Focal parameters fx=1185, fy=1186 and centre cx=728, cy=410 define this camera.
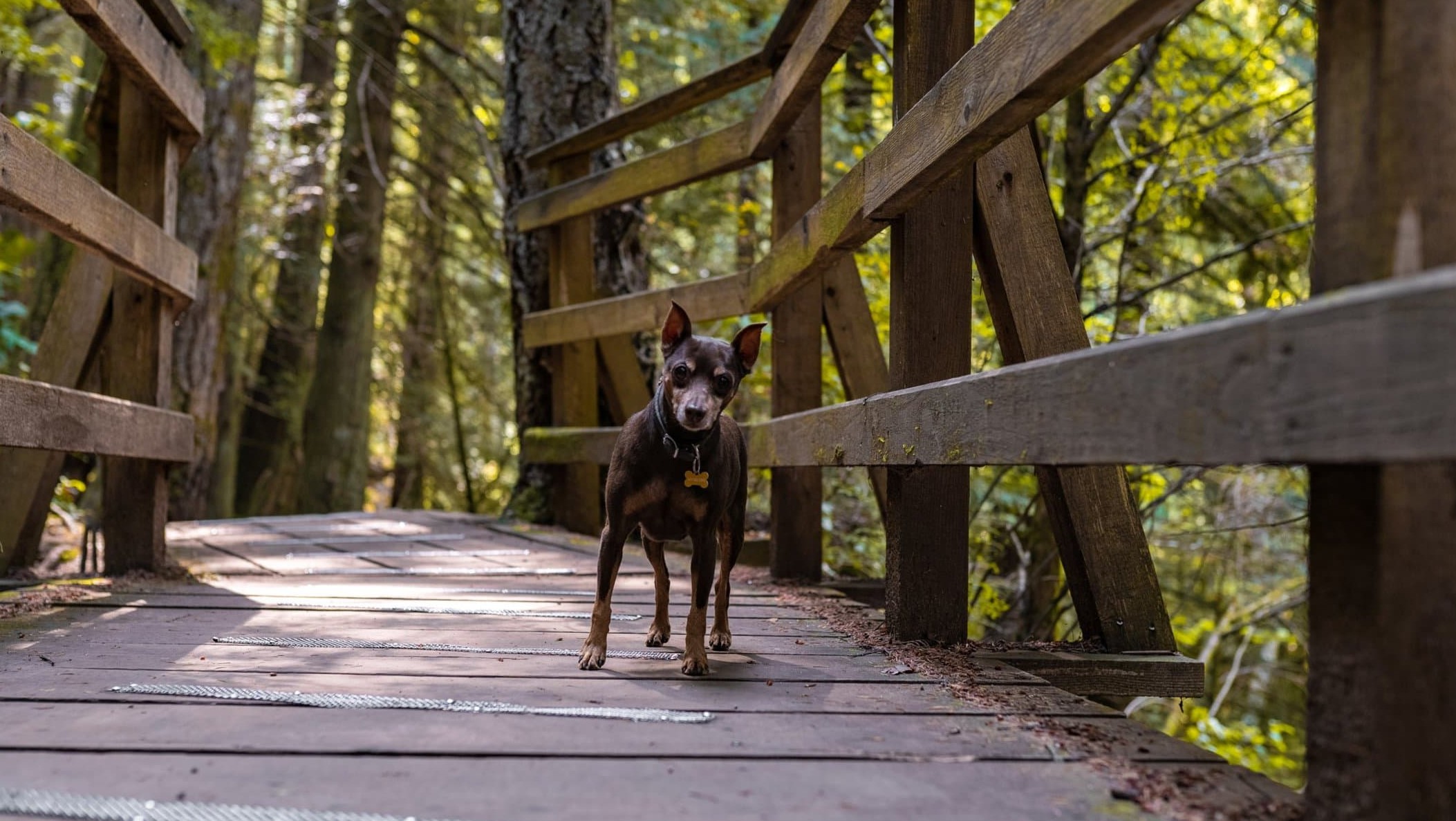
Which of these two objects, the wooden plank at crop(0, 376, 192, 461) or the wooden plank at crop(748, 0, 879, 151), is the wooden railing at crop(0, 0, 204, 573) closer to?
the wooden plank at crop(0, 376, 192, 461)

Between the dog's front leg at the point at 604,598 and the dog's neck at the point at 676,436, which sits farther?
the dog's neck at the point at 676,436

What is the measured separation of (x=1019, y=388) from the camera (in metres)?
2.37

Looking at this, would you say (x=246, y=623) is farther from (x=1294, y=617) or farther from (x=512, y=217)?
(x=1294, y=617)

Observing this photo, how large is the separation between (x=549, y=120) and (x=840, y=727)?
→ 6.49 m

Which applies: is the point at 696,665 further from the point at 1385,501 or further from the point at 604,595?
the point at 1385,501

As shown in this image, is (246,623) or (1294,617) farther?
(1294,617)

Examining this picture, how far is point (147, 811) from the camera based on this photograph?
1.85 meters

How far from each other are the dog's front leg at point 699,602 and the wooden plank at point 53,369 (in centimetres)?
280

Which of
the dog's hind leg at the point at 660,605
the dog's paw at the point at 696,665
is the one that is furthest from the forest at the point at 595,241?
the dog's paw at the point at 696,665

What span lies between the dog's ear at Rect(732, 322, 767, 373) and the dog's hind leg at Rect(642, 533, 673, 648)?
0.67 metres

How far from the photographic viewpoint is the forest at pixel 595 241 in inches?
298

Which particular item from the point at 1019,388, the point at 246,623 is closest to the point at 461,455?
the point at 246,623

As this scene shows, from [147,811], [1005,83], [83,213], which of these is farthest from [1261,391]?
[83,213]

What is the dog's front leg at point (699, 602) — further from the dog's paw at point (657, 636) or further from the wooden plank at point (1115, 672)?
the wooden plank at point (1115, 672)
